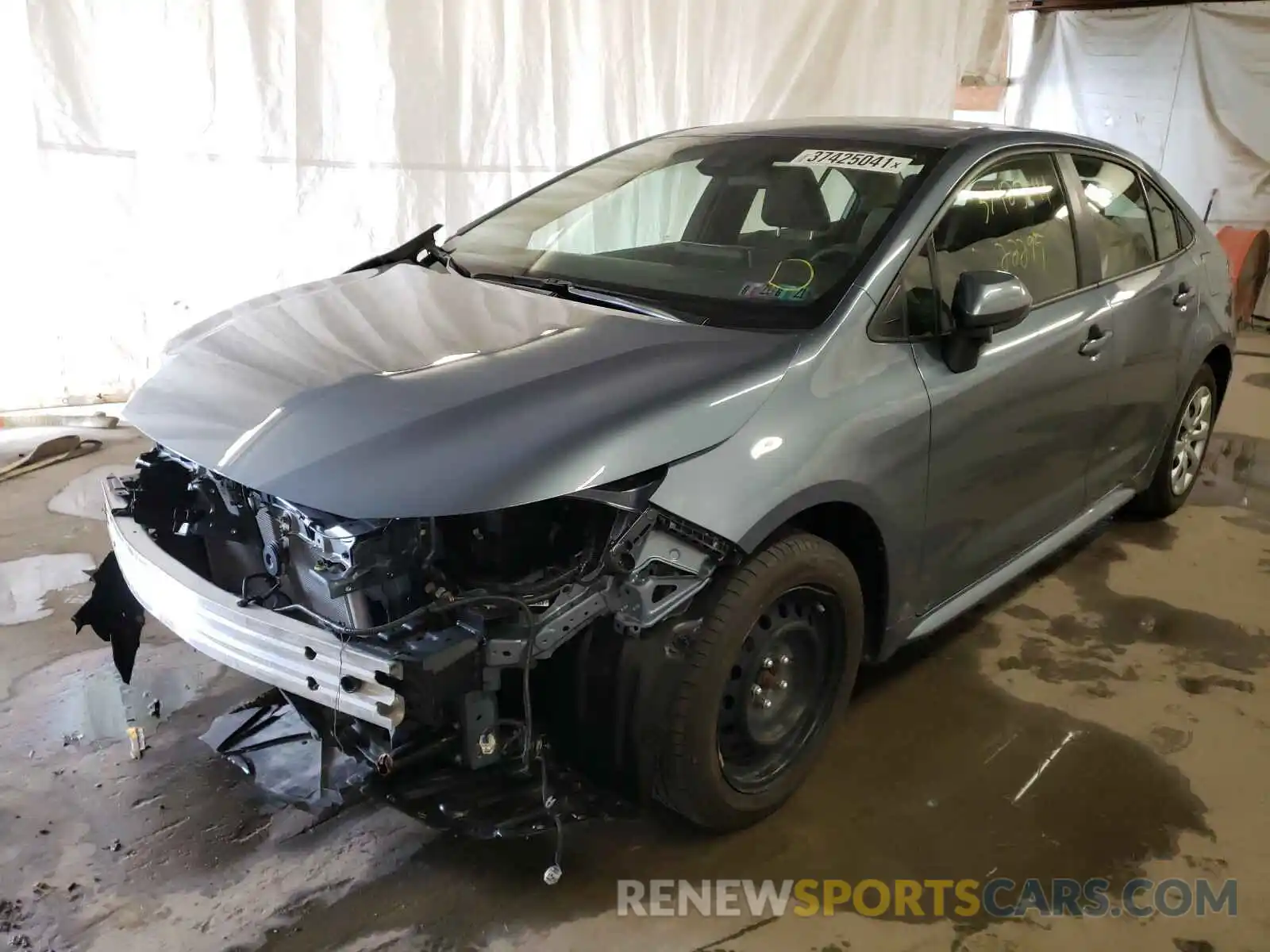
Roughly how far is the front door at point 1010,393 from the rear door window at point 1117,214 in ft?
0.62

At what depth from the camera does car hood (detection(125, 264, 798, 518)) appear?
1.78 meters

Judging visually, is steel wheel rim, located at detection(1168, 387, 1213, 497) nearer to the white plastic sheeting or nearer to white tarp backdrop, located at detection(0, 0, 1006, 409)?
white tarp backdrop, located at detection(0, 0, 1006, 409)

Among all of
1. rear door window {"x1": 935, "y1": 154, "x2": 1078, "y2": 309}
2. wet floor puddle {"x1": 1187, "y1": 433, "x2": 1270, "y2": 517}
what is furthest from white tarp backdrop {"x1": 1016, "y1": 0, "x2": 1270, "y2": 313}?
rear door window {"x1": 935, "y1": 154, "x2": 1078, "y2": 309}

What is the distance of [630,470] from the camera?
1821mm

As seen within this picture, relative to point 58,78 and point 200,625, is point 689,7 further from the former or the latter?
point 200,625

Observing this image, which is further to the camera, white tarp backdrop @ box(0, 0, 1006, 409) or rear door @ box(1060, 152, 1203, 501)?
white tarp backdrop @ box(0, 0, 1006, 409)

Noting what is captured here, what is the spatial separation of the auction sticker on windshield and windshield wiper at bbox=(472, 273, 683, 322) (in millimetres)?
713

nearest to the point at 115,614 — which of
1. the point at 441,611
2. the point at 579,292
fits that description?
the point at 441,611

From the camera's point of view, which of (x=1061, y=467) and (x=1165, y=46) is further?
(x=1165, y=46)

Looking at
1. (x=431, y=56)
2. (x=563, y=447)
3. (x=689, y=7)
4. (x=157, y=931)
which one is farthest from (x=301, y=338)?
(x=689, y=7)

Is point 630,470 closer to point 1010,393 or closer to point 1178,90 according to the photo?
point 1010,393

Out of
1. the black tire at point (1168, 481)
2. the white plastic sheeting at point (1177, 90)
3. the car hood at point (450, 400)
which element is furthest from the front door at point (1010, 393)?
the white plastic sheeting at point (1177, 90)

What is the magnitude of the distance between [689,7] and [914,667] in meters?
4.23

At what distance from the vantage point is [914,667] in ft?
9.93
